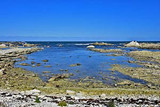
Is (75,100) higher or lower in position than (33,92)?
higher

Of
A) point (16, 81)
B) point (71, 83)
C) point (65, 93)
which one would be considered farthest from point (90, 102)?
point (16, 81)

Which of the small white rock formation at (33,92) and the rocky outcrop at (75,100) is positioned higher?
the rocky outcrop at (75,100)

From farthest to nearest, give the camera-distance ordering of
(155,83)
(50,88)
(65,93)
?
(155,83) → (50,88) → (65,93)

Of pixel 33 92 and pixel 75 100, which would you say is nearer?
pixel 75 100

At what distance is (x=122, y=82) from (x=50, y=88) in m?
7.51

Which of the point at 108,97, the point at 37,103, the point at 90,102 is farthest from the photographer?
the point at 108,97

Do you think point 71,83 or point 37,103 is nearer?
point 37,103

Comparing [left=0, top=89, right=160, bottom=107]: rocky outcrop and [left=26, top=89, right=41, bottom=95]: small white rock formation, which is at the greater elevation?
[left=0, top=89, right=160, bottom=107]: rocky outcrop

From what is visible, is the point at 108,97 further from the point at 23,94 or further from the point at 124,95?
the point at 23,94

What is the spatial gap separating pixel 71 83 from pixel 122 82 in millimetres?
5277

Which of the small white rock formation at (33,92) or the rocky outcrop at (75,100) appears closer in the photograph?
the rocky outcrop at (75,100)

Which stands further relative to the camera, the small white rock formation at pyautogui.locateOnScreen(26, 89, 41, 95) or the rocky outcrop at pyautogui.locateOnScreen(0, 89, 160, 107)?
the small white rock formation at pyautogui.locateOnScreen(26, 89, 41, 95)

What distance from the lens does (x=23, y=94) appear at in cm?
1532

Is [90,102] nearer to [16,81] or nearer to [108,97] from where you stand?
[108,97]
